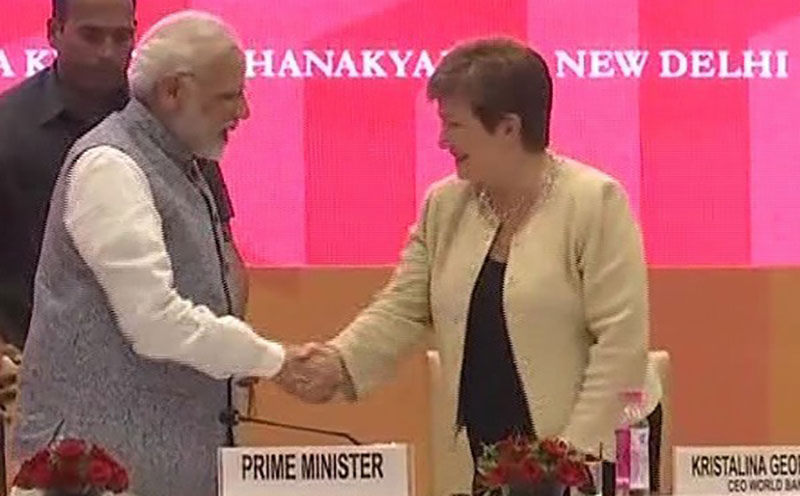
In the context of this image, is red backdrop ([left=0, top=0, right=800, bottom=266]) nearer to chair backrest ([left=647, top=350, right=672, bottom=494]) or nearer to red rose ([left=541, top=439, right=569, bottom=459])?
chair backrest ([left=647, top=350, right=672, bottom=494])

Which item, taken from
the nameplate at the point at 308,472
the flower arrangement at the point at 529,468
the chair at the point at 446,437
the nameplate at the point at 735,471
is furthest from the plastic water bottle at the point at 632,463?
the chair at the point at 446,437

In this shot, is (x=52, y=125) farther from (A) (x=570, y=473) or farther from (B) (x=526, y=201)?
(A) (x=570, y=473)

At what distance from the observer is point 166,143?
2.98 metres

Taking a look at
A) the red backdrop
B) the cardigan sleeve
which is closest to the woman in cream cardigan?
the cardigan sleeve

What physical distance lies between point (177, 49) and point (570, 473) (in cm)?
93

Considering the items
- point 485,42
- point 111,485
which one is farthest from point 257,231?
point 111,485

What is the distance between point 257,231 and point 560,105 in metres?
0.81

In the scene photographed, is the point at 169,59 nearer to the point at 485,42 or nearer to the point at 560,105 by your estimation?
the point at 485,42

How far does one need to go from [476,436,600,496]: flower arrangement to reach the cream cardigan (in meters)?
0.53

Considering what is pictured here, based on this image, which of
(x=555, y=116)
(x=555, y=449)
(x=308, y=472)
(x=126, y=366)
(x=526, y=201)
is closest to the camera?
(x=555, y=449)

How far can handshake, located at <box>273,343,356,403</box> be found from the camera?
334 centimetres

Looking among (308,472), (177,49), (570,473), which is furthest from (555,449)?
(177,49)

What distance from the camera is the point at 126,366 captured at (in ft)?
9.56

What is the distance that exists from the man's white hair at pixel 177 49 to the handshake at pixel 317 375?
56cm
